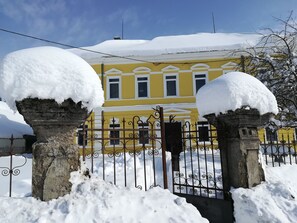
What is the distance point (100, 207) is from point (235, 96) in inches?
103

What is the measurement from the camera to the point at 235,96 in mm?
4156

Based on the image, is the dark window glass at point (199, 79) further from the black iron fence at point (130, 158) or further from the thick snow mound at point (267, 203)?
the thick snow mound at point (267, 203)

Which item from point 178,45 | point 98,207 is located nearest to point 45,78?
point 98,207

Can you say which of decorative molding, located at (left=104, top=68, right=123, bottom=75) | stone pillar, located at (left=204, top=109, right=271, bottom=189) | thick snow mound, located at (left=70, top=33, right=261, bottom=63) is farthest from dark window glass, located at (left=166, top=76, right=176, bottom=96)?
stone pillar, located at (left=204, top=109, right=271, bottom=189)

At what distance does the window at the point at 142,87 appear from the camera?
19281 millimetres

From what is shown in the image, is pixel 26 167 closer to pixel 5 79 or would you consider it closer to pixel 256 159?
pixel 5 79

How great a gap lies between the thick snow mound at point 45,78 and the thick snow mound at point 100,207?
95cm

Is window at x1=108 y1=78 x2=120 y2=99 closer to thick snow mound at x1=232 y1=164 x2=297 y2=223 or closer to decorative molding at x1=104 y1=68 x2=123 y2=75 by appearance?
decorative molding at x1=104 y1=68 x2=123 y2=75

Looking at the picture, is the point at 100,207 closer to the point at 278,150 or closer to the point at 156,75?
the point at 278,150

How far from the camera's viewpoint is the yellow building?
18688 millimetres

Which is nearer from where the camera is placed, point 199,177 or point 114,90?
point 199,177

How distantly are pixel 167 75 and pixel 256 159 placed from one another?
1519 cm

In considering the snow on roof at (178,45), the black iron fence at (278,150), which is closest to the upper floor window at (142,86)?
the snow on roof at (178,45)

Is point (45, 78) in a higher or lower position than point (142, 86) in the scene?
lower
